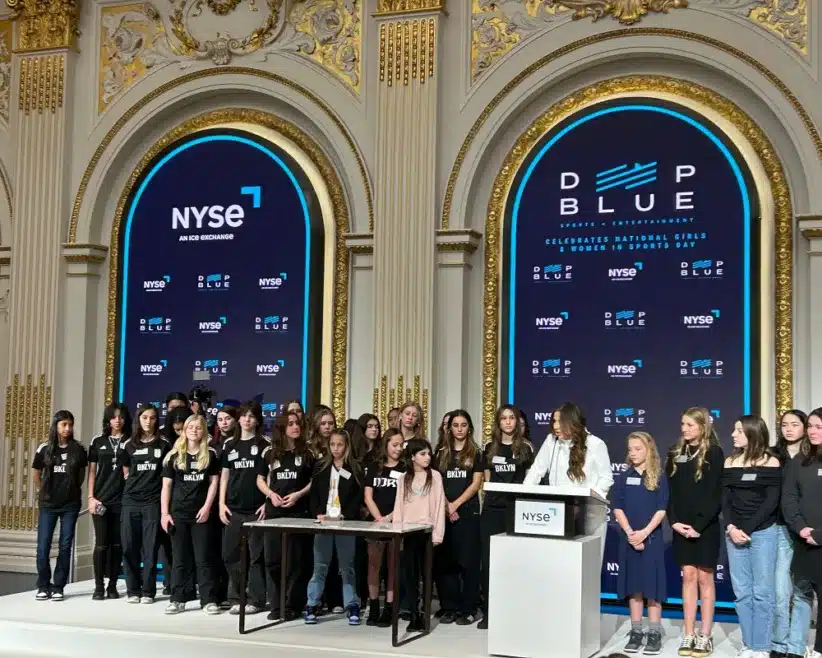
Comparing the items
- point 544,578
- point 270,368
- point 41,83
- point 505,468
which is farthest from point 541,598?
point 41,83

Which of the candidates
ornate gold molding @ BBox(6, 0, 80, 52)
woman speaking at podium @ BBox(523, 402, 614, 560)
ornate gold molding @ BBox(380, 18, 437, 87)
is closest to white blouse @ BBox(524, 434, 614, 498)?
woman speaking at podium @ BBox(523, 402, 614, 560)

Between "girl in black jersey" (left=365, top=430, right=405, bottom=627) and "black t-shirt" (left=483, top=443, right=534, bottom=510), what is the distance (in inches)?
24.5

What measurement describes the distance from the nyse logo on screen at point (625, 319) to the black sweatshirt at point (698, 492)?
223 cm

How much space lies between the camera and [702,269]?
8.92 m

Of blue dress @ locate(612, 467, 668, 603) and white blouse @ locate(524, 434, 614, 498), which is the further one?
white blouse @ locate(524, 434, 614, 498)

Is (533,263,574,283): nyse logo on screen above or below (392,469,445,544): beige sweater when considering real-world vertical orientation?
above

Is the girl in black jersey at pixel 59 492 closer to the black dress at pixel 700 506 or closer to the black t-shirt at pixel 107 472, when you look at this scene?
the black t-shirt at pixel 107 472

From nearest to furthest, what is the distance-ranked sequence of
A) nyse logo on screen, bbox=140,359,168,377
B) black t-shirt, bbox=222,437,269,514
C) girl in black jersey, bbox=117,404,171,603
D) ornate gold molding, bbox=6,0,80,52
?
black t-shirt, bbox=222,437,269,514 → girl in black jersey, bbox=117,404,171,603 → nyse logo on screen, bbox=140,359,168,377 → ornate gold molding, bbox=6,0,80,52

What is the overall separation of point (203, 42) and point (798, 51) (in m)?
5.26

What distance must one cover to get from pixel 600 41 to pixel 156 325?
475cm

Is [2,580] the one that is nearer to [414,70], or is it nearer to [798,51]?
[414,70]

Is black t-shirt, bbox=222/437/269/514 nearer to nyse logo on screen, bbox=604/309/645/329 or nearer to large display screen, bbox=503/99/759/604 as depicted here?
large display screen, bbox=503/99/759/604

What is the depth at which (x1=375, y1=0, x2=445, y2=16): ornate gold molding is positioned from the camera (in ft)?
31.6

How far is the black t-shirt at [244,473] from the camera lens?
810 centimetres
